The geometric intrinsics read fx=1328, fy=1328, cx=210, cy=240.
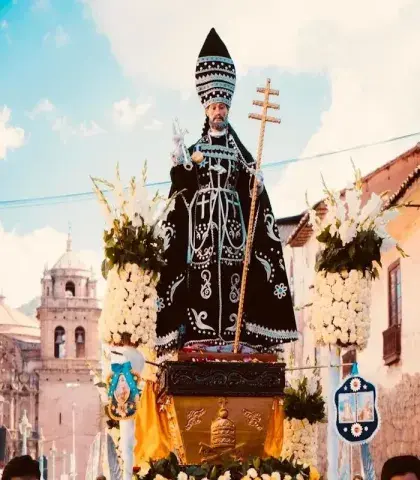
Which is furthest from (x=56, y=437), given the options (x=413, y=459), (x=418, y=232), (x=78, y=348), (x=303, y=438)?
(x=413, y=459)

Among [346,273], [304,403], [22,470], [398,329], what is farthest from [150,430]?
[398,329]

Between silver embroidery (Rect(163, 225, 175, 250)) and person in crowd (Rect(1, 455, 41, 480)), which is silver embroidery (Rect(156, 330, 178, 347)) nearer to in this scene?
silver embroidery (Rect(163, 225, 175, 250))

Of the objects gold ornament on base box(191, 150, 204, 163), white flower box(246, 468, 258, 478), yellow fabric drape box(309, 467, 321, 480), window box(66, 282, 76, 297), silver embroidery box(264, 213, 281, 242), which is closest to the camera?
white flower box(246, 468, 258, 478)

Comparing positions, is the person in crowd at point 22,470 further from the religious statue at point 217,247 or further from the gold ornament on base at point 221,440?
the religious statue at point 217,247

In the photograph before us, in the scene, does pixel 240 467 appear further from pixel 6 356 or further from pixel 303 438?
pixel 6 356

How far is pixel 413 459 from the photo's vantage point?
6152 mm

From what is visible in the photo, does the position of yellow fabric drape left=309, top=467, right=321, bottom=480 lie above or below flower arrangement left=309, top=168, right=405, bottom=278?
below

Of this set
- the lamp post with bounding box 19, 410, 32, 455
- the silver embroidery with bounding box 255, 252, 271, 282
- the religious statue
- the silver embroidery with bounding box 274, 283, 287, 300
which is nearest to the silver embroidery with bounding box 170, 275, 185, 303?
the religious statue

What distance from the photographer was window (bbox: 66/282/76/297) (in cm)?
8344

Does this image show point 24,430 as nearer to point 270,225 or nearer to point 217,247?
point 270,225

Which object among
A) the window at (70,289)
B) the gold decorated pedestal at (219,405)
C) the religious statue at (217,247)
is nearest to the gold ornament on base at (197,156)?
the religious statue at (217,247)

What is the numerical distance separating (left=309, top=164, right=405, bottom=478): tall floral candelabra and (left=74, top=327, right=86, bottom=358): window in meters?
72.9

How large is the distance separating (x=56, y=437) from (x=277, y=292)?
230 ft

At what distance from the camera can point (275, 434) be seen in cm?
1022
